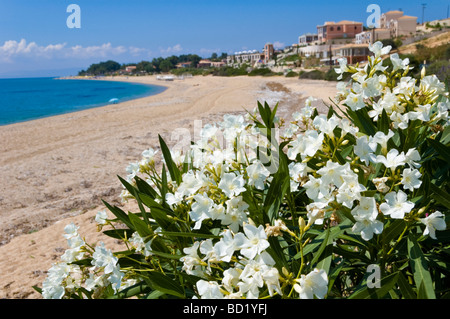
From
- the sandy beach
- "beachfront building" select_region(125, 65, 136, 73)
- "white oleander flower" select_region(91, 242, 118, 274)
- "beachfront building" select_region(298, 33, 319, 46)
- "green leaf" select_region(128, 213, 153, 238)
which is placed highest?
"beachfront building" select_region(298, 33, 319, 46)

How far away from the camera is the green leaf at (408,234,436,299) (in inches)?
35.5

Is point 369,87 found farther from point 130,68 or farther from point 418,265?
point 130,68

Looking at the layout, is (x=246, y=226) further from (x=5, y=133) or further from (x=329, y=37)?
(x=329, y=37)

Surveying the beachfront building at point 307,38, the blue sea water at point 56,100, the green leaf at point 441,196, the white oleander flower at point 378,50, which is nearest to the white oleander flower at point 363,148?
the green leaf at point 441,196

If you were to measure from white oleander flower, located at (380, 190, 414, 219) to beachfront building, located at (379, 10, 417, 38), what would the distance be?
51896mm

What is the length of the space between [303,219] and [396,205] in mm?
228

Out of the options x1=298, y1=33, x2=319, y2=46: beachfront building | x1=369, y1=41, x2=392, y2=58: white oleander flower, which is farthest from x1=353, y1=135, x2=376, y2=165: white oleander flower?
x1=298, y1=33, x2=319, y2=46: beachfront building

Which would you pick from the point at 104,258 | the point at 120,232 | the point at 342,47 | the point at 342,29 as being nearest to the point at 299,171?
the point at 104,258

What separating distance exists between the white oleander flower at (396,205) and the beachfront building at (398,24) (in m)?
51.9

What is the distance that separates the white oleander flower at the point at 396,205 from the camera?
83 centimetres

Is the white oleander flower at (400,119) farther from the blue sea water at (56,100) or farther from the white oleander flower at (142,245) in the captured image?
the blue sea water at (56,100)

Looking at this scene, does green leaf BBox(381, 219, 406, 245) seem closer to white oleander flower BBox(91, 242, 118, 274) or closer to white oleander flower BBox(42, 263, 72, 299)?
white oleander flower BBox(91, 242, 118, 274)
